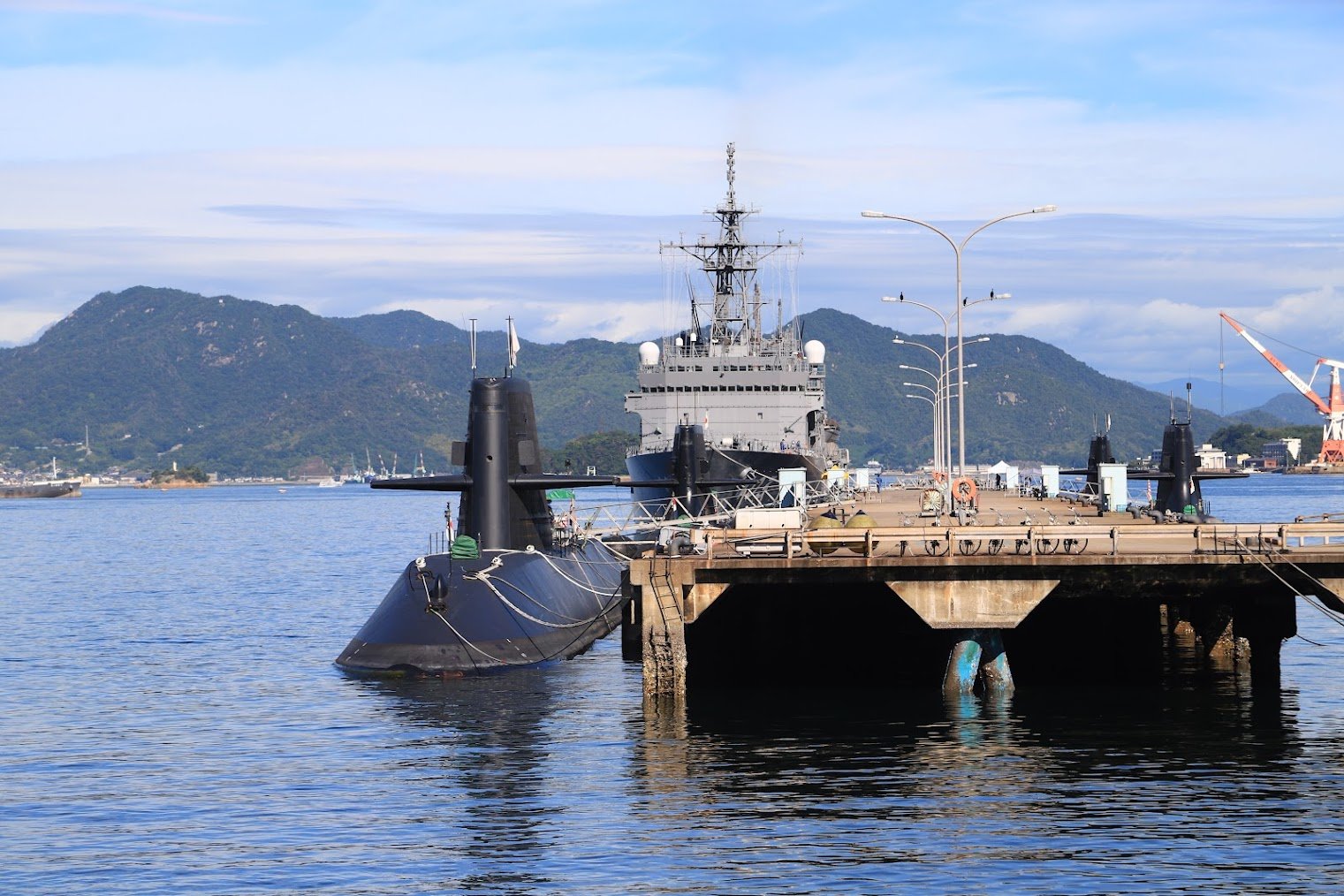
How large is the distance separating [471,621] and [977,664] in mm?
14299

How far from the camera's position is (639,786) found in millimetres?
32625

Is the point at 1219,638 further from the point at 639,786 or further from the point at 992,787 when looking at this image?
the point at 639,786

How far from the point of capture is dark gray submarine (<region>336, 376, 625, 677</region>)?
47000 mm

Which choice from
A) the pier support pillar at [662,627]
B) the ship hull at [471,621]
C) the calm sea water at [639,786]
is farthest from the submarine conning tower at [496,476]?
the pier support pillar at [662,627]

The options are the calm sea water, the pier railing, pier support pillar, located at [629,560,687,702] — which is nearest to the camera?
the calm sea water

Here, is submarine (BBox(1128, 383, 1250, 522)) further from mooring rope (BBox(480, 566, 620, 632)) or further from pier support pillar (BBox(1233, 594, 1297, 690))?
mooring rope (BBox(480, 566, 620, 632))

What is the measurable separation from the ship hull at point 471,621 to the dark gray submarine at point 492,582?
Result: 4 centimetres

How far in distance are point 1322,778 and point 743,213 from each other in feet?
268

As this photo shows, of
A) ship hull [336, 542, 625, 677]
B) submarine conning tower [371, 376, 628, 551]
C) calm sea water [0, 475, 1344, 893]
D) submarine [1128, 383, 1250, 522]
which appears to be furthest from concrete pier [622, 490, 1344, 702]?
submarine [1128, 383, 1250, 522]

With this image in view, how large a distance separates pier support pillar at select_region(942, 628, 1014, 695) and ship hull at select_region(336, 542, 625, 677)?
12.8 meters

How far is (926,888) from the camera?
2536cm

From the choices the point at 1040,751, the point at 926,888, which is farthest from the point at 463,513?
the point at 926,888

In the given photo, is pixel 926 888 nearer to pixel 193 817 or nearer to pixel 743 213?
pixel 193 817

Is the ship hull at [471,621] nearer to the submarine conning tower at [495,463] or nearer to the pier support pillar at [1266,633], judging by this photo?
the submarine conning tower at [495,463]
